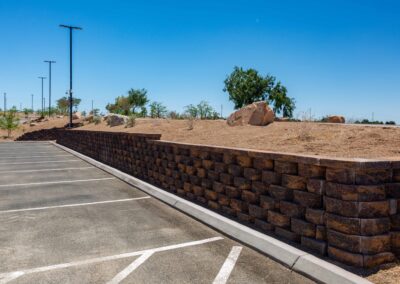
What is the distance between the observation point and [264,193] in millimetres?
5996

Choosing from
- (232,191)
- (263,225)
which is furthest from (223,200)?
(263,225)

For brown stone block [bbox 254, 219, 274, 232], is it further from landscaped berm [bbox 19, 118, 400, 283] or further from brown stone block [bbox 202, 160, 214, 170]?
brown stone block [bbox 202, 160, 214, 170]

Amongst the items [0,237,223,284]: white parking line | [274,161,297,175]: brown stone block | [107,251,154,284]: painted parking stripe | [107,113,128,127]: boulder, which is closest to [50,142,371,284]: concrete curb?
[0,237,223,284]: white parking line

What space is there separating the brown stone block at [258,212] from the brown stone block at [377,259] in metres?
1.89

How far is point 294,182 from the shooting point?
17.5 ft

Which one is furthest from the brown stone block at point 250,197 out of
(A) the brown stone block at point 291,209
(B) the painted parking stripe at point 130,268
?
(B) the painted parking stripe at point 130,268

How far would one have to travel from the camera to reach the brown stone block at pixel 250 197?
6.20 metres

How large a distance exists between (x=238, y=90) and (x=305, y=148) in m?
49.4

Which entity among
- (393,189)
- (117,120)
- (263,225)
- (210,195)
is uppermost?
(117,120)

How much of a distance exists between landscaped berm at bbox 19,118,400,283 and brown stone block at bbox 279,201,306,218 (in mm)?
15

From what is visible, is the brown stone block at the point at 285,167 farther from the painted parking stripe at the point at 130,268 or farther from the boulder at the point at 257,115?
the boulder at the point at 257,115

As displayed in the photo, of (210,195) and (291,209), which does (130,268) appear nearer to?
(291,209)

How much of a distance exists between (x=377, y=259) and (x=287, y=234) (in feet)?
4.51

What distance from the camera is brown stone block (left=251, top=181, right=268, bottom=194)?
235 inches
